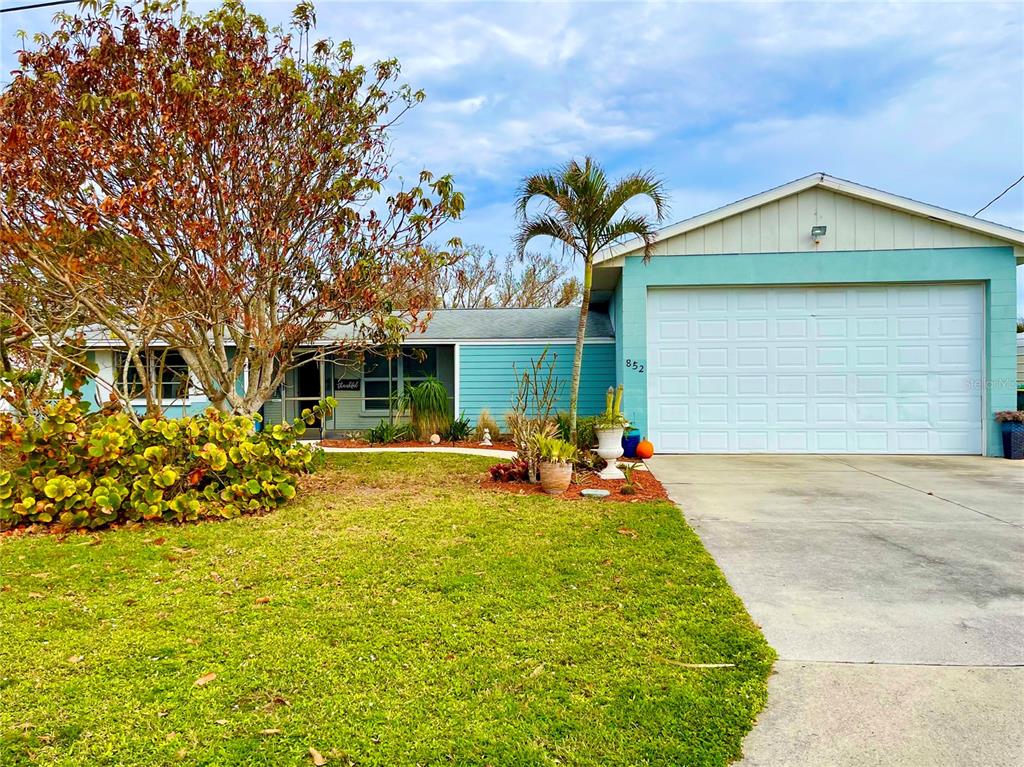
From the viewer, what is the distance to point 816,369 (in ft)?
32.3

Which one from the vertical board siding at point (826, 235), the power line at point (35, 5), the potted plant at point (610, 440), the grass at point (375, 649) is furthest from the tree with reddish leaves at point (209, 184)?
the vertical board siding at point (826, 235)

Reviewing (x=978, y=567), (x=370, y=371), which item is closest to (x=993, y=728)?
(x=978, y=567)

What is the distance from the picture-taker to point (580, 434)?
29.1ft

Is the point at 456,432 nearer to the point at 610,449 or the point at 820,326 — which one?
the point at 610,449

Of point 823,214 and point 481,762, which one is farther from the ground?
point 823,214

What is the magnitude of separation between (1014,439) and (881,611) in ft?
27.3

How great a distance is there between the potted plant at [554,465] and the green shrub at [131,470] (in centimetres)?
269

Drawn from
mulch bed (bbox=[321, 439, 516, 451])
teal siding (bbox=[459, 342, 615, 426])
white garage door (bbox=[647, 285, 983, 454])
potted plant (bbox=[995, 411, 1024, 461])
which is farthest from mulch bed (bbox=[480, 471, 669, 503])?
potted plant (bbox=[995, 411, 1024, 461])

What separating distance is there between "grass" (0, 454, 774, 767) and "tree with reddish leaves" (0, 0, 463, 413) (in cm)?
315

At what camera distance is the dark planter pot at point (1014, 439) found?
30.0 feet

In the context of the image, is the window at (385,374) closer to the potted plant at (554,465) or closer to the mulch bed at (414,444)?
the mulch bed at (414,444)

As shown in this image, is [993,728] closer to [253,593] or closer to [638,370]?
[253,593]

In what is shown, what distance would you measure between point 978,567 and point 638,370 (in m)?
6.19

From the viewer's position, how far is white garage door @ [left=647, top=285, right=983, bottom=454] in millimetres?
9664
